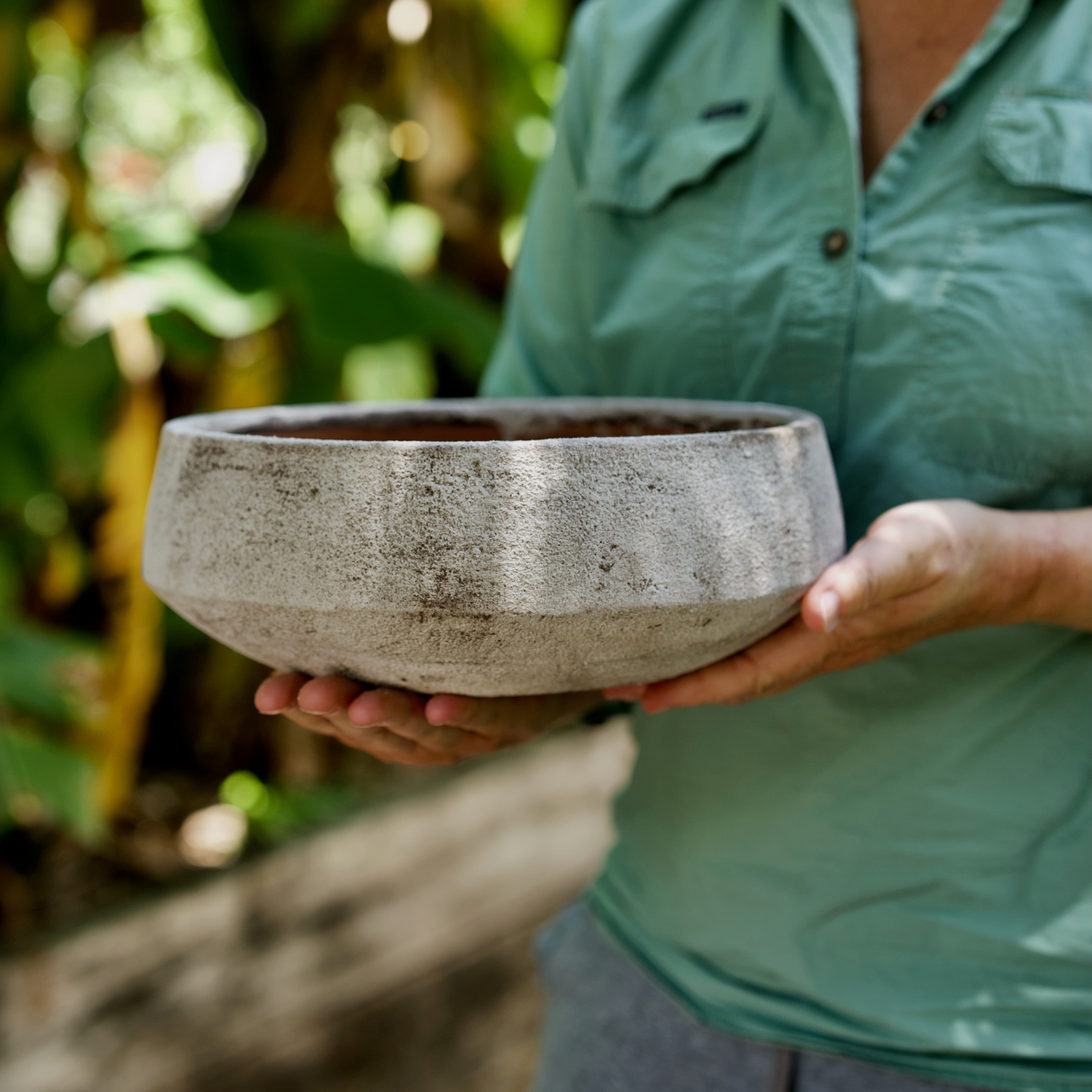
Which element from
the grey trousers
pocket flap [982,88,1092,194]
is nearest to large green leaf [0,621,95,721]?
the grey trousers

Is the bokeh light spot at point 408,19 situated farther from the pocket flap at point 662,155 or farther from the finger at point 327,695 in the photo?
the finger at point 327,695

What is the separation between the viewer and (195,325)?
1.49 metres

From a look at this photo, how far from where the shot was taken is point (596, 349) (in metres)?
0.77

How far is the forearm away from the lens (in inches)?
22.2

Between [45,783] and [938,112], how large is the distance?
1129mm

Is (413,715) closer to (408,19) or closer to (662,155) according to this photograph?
(662,155)

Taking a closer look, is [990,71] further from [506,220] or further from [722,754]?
[506,220]

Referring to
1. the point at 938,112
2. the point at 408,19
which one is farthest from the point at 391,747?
the point at 408,19

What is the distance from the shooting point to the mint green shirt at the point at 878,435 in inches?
24.1

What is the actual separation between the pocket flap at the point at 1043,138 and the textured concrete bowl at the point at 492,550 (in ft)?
0.66

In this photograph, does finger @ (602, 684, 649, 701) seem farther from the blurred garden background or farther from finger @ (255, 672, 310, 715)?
the blurred garden background

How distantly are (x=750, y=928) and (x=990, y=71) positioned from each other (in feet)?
1.73

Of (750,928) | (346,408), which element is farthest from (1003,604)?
(346,408)

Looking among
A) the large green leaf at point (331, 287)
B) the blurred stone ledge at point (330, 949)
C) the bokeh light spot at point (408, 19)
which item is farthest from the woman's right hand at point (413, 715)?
the bokeh light spot at point (408, 19)
